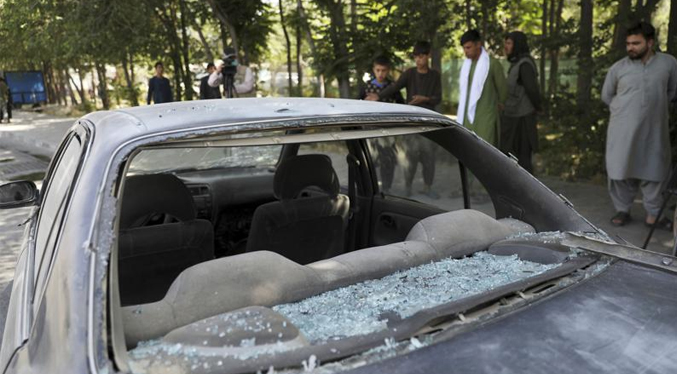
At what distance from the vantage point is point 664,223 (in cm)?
593

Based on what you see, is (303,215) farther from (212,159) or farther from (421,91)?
(421,91)

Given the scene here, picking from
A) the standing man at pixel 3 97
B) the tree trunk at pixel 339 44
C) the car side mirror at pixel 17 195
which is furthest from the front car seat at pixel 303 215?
the standing man at pixel 3 97

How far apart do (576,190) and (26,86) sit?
108 feet

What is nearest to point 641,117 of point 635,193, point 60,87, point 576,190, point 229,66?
point 635,193

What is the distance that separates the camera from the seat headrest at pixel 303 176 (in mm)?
3262

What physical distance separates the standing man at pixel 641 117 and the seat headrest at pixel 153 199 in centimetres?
459

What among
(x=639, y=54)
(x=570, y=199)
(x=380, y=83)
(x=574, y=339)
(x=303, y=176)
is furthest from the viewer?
(x=570, y=199)

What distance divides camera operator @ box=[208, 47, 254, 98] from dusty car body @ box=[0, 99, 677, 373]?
9.62 metres

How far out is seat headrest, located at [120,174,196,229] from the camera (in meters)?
2.66

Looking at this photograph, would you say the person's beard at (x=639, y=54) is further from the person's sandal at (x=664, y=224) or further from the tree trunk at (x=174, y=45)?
the tree trunk at (x=174, y=45)

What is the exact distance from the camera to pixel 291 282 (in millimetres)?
1971

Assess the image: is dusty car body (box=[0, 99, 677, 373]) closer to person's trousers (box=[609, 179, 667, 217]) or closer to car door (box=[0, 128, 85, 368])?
car door (box=[0, 128, 85, 368])

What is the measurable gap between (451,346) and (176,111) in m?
1.29

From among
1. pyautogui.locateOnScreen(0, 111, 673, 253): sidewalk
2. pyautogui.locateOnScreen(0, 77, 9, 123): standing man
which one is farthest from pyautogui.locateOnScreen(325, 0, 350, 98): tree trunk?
pyautogui.locateOnScreen(0, 77, 9, 123): standing man
